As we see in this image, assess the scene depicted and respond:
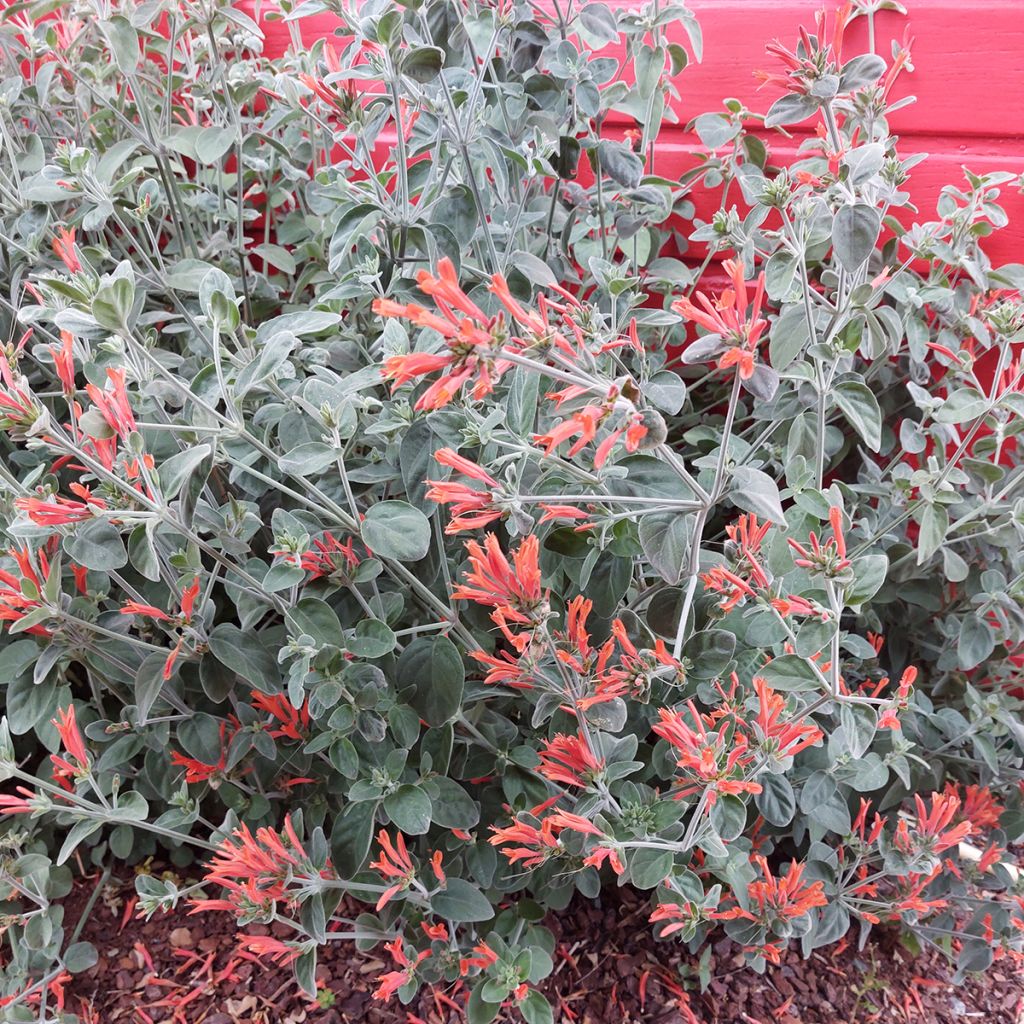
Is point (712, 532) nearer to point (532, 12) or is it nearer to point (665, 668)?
point (665, 668)

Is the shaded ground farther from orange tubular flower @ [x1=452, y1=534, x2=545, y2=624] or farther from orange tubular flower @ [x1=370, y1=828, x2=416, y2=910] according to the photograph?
orange tubular flower @ [x1=452, y1=534, x2=545, y2=624]

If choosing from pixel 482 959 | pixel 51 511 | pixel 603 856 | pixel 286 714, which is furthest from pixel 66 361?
pixel 482 959

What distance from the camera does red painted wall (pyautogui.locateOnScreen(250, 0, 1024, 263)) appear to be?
5.61ft

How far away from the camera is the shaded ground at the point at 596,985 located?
57.8 inches

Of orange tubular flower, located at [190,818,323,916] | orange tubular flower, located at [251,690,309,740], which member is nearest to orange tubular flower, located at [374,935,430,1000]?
orange tubular flower, located at [190,818,323,916]

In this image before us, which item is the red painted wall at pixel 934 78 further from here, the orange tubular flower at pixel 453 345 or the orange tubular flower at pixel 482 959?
the orange tubular flower at pixel 482 959

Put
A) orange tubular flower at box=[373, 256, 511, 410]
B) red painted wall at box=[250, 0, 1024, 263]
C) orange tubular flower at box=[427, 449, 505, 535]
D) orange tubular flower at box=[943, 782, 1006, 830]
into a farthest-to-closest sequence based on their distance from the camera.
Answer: red painted wall at box=[250, 0, 1024, 263] → orange tubular flower at box=[943, 782, 1006, 830] → orange tubular flower at box=[427, 449, 505, 535] → orange tubular flower at box=[373, 256, 511, 410]

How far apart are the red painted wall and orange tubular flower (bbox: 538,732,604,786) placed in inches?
58.4

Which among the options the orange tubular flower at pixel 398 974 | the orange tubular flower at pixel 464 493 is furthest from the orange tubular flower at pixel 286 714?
the orange tubular flower at pixel 464 493

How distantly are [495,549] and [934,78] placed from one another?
1583 mm

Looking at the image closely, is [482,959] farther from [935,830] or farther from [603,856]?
[935,830]

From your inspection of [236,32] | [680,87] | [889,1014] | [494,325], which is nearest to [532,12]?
[680,87]

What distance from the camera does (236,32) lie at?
6.20 ft

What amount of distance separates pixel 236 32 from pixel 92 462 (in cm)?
138
